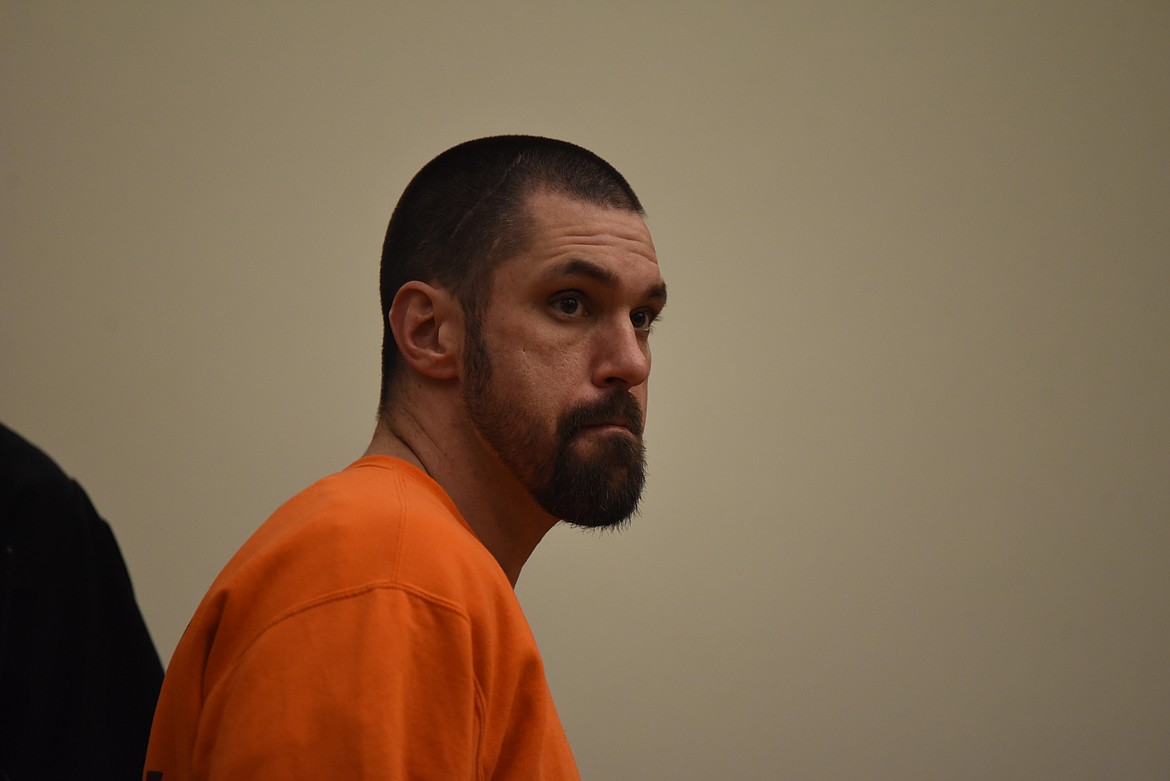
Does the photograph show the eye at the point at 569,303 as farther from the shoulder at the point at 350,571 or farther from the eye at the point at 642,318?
the shoulder at the point at 350,571

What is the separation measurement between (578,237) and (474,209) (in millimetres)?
123

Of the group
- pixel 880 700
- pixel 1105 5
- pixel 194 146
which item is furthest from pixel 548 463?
pixel 1105 5

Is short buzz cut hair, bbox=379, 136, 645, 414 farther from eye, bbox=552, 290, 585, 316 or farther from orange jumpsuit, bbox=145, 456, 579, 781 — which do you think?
orange jumpsuit, bbox=145, 456, 579, 781

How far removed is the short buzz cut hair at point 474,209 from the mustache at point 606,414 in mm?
140

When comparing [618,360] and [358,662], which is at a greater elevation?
[618,360]

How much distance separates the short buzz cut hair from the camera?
3.12 ft

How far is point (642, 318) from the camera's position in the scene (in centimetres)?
102

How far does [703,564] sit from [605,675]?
29 centimetres

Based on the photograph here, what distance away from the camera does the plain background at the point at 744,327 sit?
1.59 m

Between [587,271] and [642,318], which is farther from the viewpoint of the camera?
[642,318]

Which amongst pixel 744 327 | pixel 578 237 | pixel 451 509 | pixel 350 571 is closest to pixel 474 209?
pixel 578 237

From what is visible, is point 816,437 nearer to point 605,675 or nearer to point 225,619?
point 605,675

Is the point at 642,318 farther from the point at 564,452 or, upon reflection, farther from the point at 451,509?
the point at 451,509

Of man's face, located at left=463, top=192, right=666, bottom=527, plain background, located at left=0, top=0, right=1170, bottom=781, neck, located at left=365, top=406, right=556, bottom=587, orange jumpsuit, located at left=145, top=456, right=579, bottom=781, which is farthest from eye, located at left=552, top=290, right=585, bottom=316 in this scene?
plain background, located at left=0, top=0, right=1170, bottom=781
